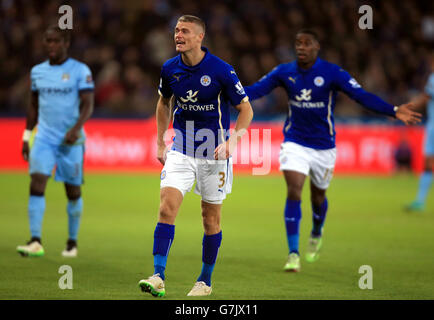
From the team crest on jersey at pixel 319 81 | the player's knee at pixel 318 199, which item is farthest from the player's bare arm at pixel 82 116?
the player's knee at pixel 318 199

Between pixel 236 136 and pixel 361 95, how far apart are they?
2.41 meters

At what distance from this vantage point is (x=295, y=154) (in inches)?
335

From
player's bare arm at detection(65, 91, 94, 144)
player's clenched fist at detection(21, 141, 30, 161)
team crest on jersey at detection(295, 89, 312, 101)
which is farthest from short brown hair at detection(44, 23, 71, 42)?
team crest on jersey at detection(295, 89, 312, 101)

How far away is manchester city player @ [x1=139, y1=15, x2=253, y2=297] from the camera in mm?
6359

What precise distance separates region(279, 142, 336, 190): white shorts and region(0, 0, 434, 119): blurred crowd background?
1105cm

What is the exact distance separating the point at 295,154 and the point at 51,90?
2953 mm

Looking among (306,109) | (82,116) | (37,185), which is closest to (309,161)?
(306,109)

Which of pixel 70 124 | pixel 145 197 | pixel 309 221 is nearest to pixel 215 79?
pixel 70 124

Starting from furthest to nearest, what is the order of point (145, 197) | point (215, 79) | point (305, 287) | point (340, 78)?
point (145, 197), point (340, 78), point (305, 287), point (215, 79)

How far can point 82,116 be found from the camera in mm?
8727

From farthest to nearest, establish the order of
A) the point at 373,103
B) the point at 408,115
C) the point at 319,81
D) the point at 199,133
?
the point at 319,81 → the point at 373,103 → the point at 408,115 → the point at 199,133

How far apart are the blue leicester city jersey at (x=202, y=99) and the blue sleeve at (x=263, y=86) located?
1766mm

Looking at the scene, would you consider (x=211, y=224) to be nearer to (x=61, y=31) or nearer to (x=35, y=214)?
(x=35, y=214)
